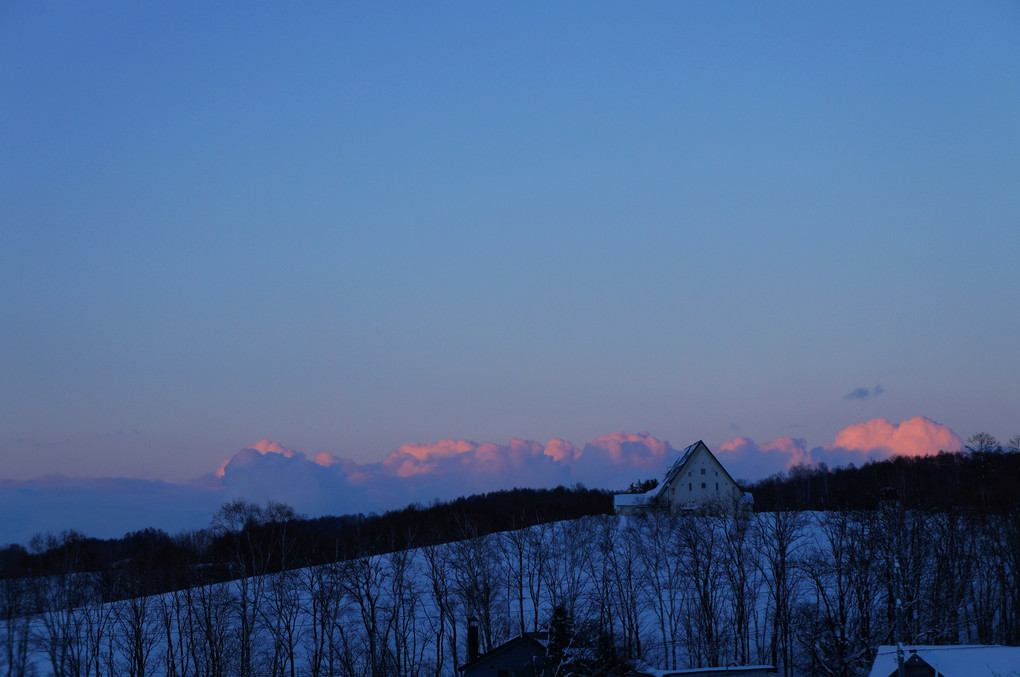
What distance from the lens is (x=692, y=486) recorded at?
10062 cm

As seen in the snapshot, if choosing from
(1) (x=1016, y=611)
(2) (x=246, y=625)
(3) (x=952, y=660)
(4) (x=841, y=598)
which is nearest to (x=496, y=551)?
(2) (x=246, y=625)

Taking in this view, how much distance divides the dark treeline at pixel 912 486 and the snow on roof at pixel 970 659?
111 ft

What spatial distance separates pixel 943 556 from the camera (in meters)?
65.0

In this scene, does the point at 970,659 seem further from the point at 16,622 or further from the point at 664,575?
the point at 16,622

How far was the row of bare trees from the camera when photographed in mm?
56250

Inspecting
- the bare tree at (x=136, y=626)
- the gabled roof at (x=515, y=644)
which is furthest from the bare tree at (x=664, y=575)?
the bare tree at (x=136, y=626)

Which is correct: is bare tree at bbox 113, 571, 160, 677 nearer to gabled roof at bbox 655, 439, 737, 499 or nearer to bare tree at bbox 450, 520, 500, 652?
bare tree at bbox 450, 520, 500, 652

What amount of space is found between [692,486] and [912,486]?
2280 cm

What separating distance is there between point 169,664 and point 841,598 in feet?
142

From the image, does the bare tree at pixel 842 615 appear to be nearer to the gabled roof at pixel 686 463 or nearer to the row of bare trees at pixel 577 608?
the row of bare trees at pixel 577 608

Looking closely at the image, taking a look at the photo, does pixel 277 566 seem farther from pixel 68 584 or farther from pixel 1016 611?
pixel 1016 611

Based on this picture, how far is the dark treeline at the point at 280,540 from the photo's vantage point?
73.1m

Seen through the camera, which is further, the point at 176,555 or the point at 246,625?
the point at 176,555

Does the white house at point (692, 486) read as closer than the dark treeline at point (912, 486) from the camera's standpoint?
No
